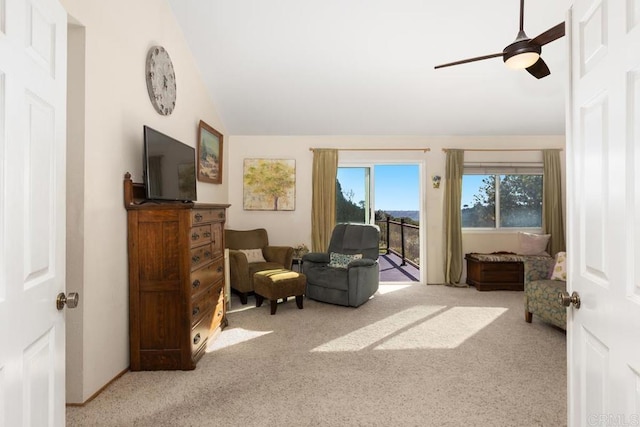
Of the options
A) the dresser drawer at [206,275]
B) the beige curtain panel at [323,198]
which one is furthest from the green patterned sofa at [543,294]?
the dresser drawer at [206,275]

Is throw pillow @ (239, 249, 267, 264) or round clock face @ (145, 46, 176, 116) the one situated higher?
round clock face @ (145, 46, 176, 116)

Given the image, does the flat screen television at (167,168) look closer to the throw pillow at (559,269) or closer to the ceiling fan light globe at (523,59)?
the ceiling fan light globe at (523,59)

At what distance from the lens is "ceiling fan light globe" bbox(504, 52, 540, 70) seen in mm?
2172

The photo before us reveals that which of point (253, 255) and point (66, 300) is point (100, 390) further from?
point (253, 255)

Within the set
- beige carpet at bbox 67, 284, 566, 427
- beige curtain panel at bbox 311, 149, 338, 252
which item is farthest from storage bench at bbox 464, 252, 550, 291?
beige curtain panel at bbox 311, 149, 338, 252

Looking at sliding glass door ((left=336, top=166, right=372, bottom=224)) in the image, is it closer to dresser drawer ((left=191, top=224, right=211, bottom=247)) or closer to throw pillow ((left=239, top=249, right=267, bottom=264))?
throw pillow ((left=239, top=249, right=267, bottom=264))

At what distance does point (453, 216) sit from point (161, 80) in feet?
14.0

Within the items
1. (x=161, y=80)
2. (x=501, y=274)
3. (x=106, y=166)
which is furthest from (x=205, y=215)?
(x=501, y=274)

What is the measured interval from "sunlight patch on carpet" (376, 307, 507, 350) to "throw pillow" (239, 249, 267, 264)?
227 centimetres

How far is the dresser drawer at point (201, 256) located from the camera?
2.68 meters

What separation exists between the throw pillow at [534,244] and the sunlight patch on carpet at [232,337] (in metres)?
4.06

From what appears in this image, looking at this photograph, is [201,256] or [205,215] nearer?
[201,256]

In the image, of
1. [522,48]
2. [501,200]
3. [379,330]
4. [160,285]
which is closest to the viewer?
[522,48]

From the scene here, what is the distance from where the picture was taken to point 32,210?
1032 mm
